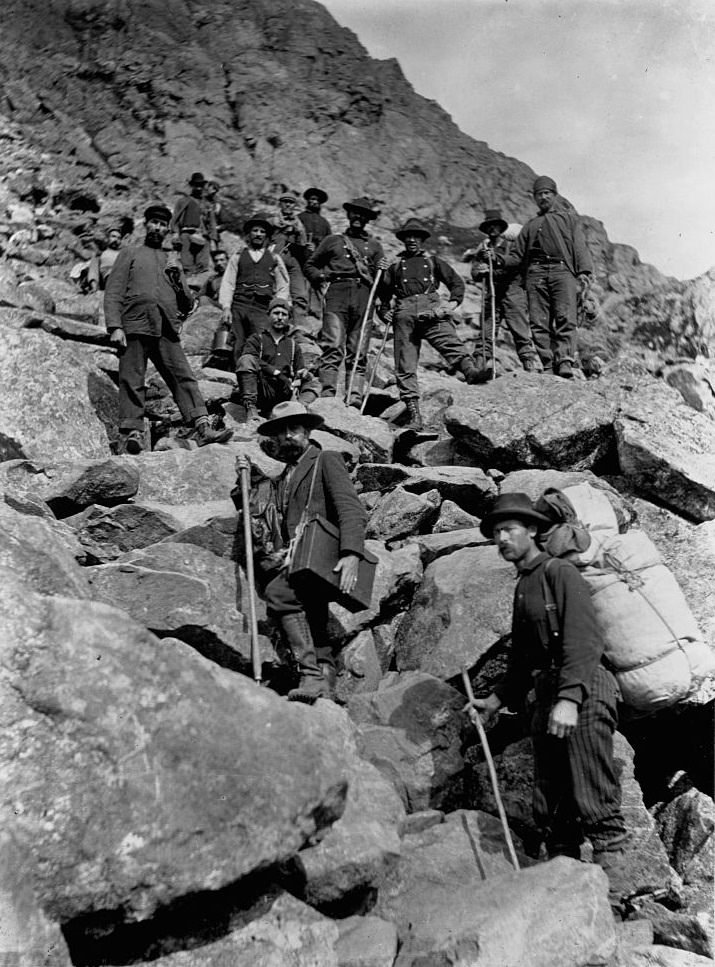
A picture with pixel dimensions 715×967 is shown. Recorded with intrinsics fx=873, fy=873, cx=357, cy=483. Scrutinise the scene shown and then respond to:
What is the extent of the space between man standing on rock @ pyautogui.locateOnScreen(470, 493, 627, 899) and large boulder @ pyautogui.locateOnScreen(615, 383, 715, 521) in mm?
5051

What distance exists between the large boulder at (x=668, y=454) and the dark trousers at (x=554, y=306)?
173 cm

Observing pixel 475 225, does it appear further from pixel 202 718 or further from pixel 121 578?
pixel 202 718

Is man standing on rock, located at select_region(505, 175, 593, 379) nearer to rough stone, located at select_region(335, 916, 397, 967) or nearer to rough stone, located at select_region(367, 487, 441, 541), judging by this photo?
rough stone, located at select_region(367, 487, 441, 541)

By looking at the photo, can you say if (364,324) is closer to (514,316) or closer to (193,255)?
(514,316)

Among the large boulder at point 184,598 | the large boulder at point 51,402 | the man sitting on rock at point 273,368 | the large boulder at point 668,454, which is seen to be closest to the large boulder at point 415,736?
the large boulder at point 184,598

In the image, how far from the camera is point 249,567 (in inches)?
295

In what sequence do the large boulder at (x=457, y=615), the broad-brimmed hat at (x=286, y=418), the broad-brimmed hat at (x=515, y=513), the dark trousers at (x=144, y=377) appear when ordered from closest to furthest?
1. the broad-brimmed hat at (x=515, y=513)
2. the large boulder at (x=457, y=615)
3. the broad-brimmed hat at (x=286, y=418)
4. the dark trousers at (x=144, y=377)

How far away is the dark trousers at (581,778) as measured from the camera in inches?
220

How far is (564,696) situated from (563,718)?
136mm

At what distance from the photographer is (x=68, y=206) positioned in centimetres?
2762

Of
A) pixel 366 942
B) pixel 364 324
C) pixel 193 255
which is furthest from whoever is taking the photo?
pixel 193 255

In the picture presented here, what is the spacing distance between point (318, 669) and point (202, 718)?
2.43 meters

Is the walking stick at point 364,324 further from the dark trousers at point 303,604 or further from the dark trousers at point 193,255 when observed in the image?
the dark trousers at point 193,255

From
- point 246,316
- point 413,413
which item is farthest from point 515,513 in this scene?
point 246,316
